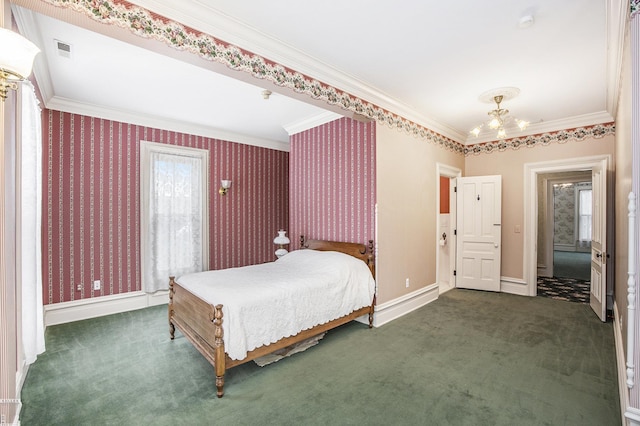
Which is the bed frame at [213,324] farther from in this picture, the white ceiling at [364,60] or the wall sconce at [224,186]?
the wall sconce at [224,186]

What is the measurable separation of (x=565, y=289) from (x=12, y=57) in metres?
7.31

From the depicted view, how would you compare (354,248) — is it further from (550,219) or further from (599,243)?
(550,219)

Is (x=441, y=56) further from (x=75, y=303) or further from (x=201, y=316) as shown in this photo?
(x=75, y=303)

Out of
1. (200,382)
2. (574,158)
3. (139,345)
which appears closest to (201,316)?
(200,382)

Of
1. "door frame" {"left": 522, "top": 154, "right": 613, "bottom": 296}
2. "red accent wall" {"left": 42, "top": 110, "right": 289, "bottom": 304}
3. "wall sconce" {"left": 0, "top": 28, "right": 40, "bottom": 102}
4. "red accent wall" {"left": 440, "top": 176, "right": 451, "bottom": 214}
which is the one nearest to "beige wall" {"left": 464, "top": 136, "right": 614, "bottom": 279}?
"door frame" {"left": 522, "top": 154, "right": 613, "bottom": 296}

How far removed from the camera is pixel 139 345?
3.09 metres

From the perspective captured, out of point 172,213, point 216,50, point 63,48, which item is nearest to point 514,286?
point 216,50

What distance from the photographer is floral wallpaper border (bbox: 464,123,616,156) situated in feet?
14.5

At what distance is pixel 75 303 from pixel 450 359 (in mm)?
4472

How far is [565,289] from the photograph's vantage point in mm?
5297

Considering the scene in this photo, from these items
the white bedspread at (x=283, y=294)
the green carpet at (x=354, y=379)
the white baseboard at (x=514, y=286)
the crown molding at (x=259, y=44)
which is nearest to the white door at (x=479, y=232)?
the white baseboard at (x=514, y=286)

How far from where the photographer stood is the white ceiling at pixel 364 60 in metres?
2.17

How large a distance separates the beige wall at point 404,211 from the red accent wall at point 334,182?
0.54ft

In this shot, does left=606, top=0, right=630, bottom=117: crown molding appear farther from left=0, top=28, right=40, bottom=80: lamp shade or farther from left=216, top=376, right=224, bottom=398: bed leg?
left=216, top=376, right=224, bottom=398: bed leg
